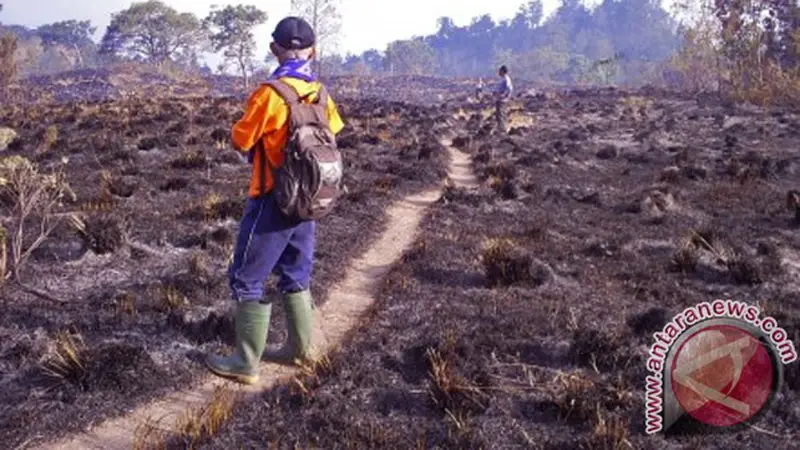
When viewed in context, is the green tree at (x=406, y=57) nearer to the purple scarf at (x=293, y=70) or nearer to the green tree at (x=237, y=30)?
the green tree at (x=237, y=30)

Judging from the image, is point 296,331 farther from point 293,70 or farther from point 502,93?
point 502,93

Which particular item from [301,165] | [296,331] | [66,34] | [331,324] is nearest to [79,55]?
[66,34]

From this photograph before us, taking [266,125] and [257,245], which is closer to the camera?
[266,125]

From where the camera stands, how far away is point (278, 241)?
3.55m

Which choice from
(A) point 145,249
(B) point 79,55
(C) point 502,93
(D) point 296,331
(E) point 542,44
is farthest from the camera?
(E) point 542,44

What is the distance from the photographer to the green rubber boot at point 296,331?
3840 millimetres

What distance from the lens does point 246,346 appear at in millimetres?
3658

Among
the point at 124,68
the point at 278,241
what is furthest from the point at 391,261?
the point at 124,68

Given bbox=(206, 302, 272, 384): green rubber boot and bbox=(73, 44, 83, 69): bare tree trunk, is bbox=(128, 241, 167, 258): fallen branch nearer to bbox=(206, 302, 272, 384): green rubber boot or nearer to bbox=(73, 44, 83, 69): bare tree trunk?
bbox=(206, 302, 272, 384): green rubber boot

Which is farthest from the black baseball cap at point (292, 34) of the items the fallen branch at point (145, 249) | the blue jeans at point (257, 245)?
the fallen branch at point (145, 249)

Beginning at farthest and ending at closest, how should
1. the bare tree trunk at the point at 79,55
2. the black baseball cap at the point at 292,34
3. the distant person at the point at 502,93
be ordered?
the bare tree trunk at the point at 79,55
the distant person at the point at 502,93
the black baseball cap at the point at 292,34

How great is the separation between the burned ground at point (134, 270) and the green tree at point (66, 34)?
76.0 meters

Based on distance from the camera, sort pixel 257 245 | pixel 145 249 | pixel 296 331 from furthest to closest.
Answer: pixel 145 249 < pixel 296 331 < pixel 257 245

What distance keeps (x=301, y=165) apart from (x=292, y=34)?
27.8 inches
